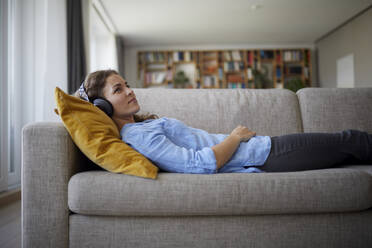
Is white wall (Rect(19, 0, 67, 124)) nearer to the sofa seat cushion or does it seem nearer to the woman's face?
the woman's face

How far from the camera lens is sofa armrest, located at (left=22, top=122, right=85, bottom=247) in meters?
1.01

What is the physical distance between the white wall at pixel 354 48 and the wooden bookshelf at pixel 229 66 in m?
0.52

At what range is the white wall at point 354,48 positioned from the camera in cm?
495

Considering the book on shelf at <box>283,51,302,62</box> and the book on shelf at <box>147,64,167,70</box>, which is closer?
the book on shelf at <box>283,51,302,62</box>

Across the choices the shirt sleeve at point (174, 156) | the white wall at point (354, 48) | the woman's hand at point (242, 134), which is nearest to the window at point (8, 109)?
the shirt sleeve at point (174, 156)

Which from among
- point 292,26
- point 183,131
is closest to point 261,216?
point 183,131

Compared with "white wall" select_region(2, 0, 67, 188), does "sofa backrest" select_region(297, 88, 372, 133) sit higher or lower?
lower

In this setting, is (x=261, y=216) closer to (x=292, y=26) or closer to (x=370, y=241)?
(x=370, y=241)

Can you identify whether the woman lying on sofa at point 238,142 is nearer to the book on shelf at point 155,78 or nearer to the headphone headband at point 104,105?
the headphone headband at point 104,105

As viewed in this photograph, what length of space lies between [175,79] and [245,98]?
508 cm

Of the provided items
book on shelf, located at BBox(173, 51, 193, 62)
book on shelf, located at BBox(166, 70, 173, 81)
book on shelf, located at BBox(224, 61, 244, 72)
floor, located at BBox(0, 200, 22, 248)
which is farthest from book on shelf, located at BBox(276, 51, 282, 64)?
floor, located at BBox(0, 200, 22, 248)

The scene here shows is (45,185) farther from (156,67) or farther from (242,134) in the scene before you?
(156,67)

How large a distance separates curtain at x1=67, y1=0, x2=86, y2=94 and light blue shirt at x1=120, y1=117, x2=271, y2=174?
2.27 meters

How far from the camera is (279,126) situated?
1685 mm
